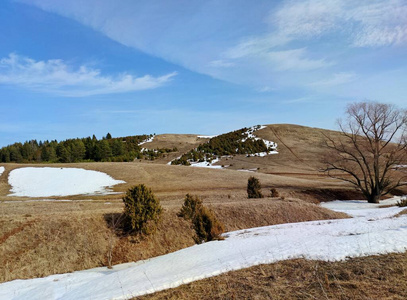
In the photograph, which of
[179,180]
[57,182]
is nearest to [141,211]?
[179,180]

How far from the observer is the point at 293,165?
62.3 meters

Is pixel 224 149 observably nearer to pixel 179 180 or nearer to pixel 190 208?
pixel 179 180

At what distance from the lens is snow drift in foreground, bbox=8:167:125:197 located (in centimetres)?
3247

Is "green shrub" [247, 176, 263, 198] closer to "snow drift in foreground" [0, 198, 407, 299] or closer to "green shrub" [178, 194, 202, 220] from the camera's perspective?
"green shrub" [178, 194, 202, 220]

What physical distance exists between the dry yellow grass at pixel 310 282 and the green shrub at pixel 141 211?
825cm

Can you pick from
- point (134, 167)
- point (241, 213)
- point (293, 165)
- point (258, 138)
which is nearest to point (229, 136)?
point (258, 138)

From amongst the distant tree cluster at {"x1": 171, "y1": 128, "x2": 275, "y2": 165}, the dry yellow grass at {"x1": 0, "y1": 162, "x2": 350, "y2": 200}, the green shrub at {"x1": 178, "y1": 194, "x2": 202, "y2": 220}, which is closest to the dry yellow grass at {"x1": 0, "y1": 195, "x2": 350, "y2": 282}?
the green shrub at {"x1": 178, "y1": 194, "x2": 202, "y2": 220}

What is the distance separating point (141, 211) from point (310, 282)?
33.0 ft

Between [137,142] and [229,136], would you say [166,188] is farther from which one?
[137,142]

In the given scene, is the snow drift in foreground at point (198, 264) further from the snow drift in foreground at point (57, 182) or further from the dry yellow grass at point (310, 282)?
the snow drift in foreground at point (57, 182)

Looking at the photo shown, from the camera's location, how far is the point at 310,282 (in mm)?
5594

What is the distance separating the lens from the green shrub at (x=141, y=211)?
1395 centimetres

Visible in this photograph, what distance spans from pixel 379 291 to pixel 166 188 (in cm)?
2918

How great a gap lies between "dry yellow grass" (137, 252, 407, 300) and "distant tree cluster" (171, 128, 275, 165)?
57876mm
